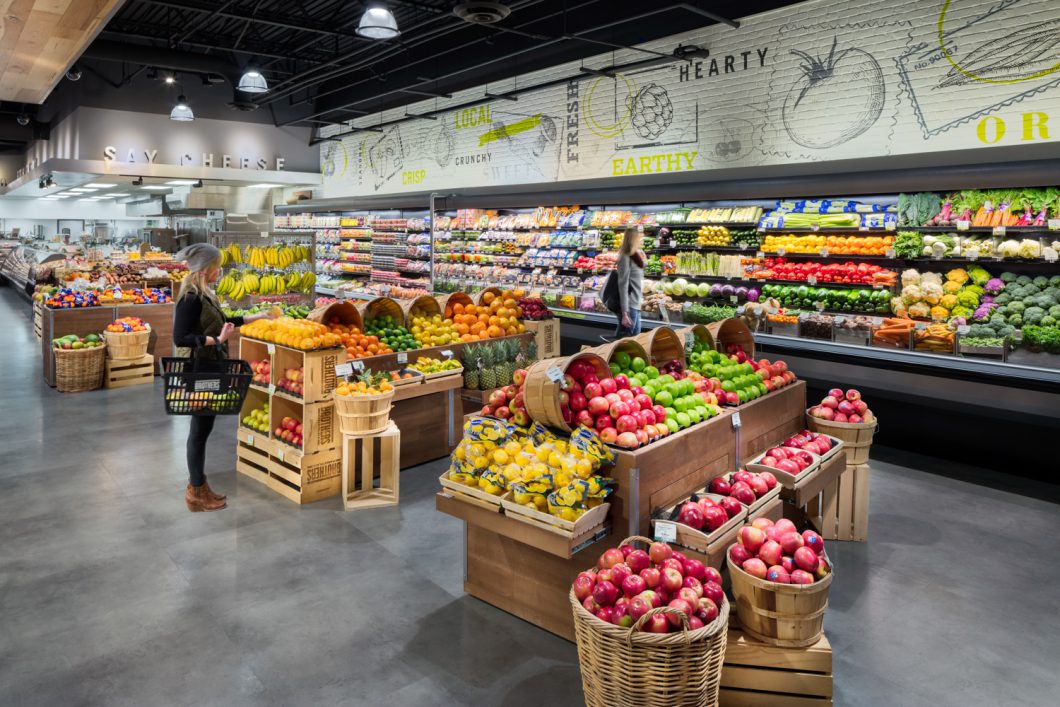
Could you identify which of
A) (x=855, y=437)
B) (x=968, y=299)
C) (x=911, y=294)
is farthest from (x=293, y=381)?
(x=968, y=299)

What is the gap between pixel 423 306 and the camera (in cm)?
706

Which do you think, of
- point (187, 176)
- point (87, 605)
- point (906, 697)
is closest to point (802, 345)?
point (906, 697)

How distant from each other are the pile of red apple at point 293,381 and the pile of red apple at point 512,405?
1.75m

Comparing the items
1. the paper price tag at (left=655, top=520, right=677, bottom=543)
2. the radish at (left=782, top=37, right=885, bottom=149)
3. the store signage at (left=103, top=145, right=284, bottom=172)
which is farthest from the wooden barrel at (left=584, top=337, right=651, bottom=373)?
the store signage at (left=103, top=145, right=284, bottom=172)

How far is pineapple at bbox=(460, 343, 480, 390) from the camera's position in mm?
6301

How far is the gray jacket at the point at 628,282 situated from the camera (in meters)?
7.51

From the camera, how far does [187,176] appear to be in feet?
49.7

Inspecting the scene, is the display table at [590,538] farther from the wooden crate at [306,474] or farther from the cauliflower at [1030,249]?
the cauliflower at [1030,249]

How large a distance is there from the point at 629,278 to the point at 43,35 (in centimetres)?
532

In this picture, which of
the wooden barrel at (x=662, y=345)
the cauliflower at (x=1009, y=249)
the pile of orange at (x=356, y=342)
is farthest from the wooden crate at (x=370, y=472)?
the cauliflower at (x=1009, y=249)

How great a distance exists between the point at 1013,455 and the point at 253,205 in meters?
15.7

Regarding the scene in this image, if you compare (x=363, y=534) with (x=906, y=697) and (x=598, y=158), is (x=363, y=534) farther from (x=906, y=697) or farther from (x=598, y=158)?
(x=598, y=158)

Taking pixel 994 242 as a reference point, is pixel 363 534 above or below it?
below

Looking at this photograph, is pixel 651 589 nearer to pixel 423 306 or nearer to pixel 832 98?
pixel 423 306
